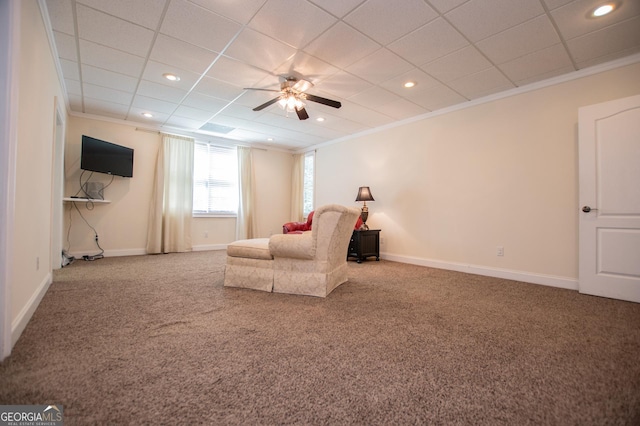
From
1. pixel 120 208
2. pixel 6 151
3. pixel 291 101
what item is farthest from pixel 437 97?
pixel 120 208

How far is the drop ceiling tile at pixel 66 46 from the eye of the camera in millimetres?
2515

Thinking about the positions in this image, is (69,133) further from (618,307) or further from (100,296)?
(618,307)

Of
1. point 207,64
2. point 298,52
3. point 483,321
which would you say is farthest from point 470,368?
point 207,64

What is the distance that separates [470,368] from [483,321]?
0.77 metres

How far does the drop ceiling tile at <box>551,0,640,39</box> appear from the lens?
2062 millimetres

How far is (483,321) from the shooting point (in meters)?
2.03

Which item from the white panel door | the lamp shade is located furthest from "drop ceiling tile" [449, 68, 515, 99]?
the lamp shade

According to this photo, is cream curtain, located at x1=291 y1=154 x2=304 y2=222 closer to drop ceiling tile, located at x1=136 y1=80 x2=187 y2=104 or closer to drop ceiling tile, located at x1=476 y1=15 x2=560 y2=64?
drop ceiling tile, located at x1=136 y1=80 x2=187 y2=104

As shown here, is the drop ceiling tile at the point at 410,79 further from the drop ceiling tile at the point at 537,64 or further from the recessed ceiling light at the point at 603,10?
the recessed ceiling light at the point at 603,10

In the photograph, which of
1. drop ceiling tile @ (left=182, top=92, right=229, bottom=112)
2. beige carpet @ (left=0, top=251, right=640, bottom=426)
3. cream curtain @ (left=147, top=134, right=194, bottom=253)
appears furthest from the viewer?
cream curtain @ (left=147, top=134, right=194, bottom=253)

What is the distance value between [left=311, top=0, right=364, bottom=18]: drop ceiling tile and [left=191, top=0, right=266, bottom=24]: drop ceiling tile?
0.46 meters

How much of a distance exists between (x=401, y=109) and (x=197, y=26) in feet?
9.66

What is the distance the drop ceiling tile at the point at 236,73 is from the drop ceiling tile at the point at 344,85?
0.75 meters

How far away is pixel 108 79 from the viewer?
11.0 feet
